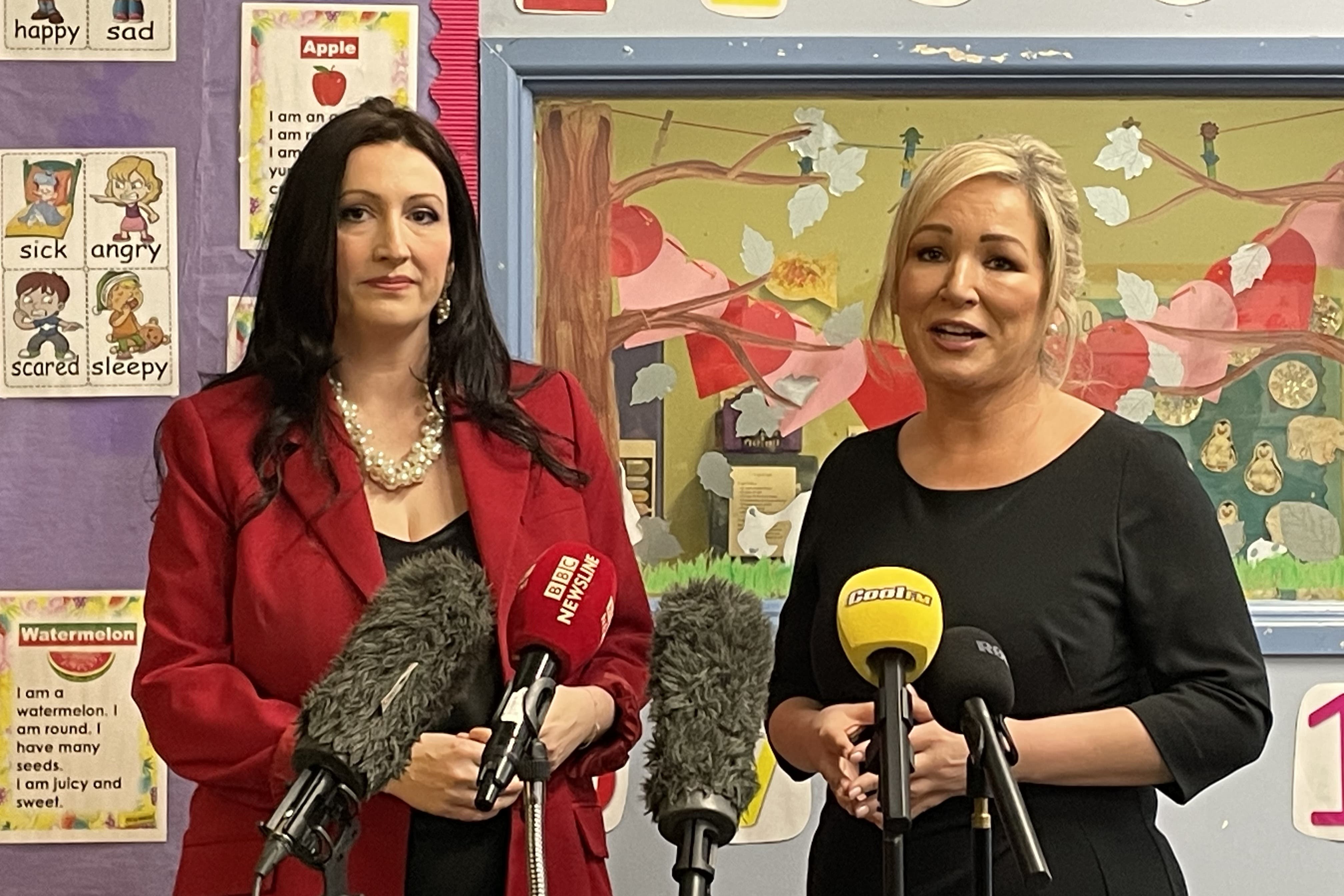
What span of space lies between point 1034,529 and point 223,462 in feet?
→ 3.10

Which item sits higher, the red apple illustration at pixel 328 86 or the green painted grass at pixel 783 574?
the red apple illustration at pixel 328 86

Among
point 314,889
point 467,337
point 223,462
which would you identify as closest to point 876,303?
point 467,337

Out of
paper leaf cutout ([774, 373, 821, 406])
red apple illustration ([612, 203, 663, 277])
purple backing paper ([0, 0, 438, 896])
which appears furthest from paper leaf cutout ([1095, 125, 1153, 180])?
purple backing paper ([0, 0, 438, 896])

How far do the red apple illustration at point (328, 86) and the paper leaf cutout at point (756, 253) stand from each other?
2.44 ft

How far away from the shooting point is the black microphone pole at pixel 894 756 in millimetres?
1061

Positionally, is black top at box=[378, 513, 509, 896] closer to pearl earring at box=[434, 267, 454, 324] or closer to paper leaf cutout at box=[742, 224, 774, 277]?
pearl earring at box=[434, 267, 454, 324]

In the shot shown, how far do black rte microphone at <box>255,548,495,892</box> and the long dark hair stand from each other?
37 cm

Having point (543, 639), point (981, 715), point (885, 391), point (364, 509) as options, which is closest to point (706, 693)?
point (543, 639)

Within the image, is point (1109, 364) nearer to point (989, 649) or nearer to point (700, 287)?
point (700, 287)

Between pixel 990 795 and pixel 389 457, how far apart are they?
942 mm

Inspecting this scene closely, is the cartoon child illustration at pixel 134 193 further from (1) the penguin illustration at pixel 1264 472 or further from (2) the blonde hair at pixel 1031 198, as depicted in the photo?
(1) the penguin illustration at pixel 1264 472

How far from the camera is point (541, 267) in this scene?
2.60 metres

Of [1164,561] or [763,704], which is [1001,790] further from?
[1164,561]

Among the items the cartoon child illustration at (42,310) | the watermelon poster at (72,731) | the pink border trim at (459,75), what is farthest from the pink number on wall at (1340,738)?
the cartoon child illustration at (42,310)
